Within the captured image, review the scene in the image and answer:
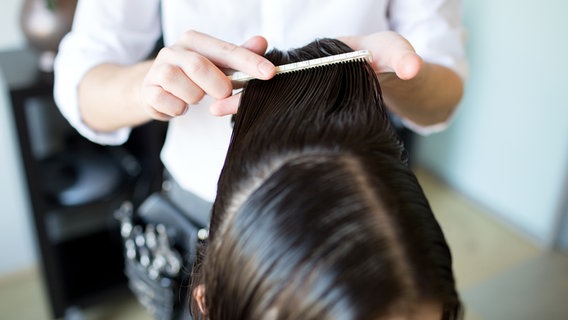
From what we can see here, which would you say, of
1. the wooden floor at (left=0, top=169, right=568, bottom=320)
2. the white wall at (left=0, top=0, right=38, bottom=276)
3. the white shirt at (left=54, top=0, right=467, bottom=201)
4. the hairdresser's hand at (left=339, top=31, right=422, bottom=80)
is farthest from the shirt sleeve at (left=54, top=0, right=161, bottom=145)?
the wooden floor at (left=0, top=169, right=568, bottom=320)

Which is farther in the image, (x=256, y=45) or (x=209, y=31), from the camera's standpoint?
(x=209, y=31)

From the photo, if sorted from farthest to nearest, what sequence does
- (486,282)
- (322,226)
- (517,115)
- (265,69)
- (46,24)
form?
(517,115), (486,282), (46,24), (265,69), (322,226)

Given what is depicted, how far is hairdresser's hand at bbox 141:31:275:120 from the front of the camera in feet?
1.75

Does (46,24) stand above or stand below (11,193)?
above

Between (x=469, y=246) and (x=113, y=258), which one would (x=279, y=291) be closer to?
(x=113, y=258)

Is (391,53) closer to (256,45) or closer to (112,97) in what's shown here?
(256,45)

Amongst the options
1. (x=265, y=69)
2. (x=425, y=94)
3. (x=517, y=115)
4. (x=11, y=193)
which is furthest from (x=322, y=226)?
(x=517, y=115)

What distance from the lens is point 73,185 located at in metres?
1.44

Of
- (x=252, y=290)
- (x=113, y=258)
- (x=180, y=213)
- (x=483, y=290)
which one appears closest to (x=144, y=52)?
(x=180, y=213)

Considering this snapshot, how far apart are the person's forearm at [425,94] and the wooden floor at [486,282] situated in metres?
1.07

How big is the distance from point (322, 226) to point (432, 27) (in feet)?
1.43

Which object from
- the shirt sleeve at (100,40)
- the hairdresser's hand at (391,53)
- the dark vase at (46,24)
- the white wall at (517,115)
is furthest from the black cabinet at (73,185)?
the white wall at (517,115)

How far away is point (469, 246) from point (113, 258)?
116 centimetres

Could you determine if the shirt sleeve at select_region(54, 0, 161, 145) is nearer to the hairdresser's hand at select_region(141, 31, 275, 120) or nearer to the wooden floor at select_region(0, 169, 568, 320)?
the hairdresser's hand at select_region(141, 31, 275, 120)
